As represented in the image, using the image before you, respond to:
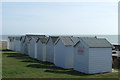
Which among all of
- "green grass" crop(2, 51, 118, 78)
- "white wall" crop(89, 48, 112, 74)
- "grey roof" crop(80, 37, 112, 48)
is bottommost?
"green grass" crop(2, 51, 118, 78)

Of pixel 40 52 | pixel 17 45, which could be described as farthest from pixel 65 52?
pixel 17 45

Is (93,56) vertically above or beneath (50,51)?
beneath

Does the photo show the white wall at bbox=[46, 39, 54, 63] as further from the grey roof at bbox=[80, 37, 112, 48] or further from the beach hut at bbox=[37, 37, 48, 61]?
the grey roof at bbox=[80, 37, 112, 48]

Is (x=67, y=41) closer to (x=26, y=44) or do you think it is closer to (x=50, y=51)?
(x=50, y=51)

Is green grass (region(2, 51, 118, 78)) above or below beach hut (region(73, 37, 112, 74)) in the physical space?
below

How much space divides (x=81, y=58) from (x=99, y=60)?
1.99 meters

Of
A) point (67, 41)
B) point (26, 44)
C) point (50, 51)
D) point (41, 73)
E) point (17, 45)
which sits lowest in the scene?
point (41, 73)

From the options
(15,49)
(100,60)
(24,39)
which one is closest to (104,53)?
(100,60)

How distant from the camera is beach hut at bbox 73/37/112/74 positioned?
2020 centimetres

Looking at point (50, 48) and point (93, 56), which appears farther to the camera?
point (50, 48)

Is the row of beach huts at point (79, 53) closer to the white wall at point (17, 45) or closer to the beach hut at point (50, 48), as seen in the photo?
the beach hut at point (50, 48)

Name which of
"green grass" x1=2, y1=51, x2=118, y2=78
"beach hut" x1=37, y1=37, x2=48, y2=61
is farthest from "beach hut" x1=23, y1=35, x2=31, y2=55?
"green grass" x1=2, y1=51, x2=118, y2=78

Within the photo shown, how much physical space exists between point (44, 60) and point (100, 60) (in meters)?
12.9

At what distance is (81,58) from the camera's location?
2141 cm
